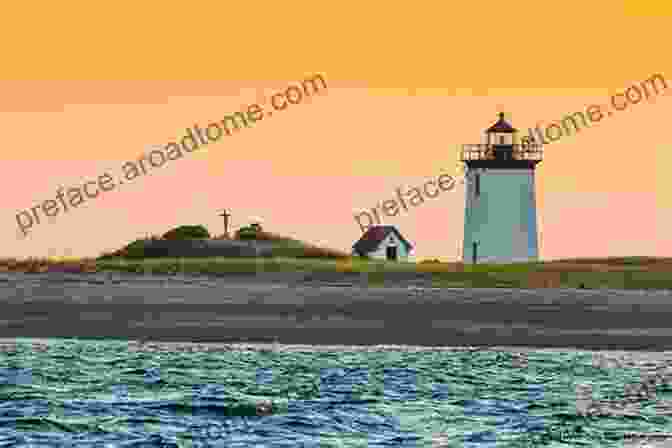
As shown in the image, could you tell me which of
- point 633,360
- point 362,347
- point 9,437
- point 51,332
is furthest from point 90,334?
point 9,437

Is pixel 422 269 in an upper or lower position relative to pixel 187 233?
lower

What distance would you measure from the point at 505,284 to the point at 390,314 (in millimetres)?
15684

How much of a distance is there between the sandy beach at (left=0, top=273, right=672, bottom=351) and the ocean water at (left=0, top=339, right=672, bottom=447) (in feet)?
6.54

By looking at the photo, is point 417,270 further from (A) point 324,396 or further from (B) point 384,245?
(A) point 324,396

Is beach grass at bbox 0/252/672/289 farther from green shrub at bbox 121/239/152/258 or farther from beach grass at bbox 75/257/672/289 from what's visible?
green shrub at bbox 121/239/152/258

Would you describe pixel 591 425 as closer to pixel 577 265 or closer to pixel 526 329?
pixel 526 329

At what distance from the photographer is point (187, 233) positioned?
7169cm

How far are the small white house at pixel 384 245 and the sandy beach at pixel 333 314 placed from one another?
2698cm

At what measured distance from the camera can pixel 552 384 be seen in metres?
25.3

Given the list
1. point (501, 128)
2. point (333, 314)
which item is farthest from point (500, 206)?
point (333, 314)

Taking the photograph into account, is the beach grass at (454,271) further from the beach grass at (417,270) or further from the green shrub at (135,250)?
the green shrub at (135,250)

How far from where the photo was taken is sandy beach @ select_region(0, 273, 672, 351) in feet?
109

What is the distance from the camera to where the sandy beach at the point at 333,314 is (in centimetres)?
3331

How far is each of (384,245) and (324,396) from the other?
183ft
